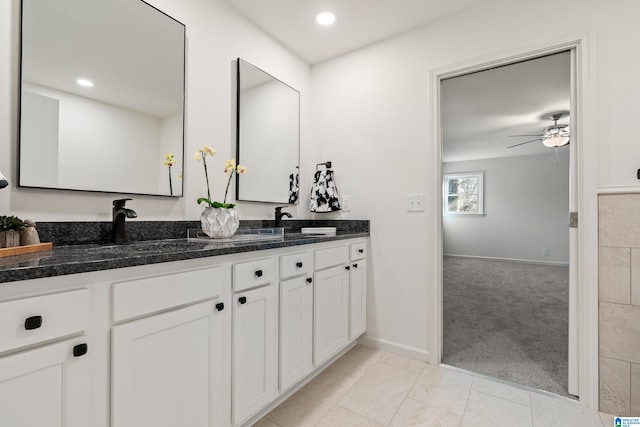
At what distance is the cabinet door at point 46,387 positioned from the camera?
72 cm

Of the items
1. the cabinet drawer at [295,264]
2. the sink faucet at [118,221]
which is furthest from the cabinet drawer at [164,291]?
the sink faucet at [118,221]

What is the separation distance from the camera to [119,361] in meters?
0.92

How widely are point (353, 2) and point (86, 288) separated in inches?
85.0

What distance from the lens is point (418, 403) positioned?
1688 millimetres

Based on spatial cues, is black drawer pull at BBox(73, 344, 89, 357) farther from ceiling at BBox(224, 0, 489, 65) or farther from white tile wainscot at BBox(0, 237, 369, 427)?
ceiling at BBox(224, 0, 489, 65)

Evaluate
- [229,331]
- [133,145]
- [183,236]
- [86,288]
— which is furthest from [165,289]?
A: [133,145]

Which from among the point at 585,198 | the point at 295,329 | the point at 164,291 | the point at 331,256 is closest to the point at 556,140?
the point at 585,198

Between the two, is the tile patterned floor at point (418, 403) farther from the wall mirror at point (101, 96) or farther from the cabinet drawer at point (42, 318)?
the wall mirror at point (101, 96)

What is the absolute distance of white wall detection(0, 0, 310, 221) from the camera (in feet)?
3.92

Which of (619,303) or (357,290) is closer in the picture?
(619,303)

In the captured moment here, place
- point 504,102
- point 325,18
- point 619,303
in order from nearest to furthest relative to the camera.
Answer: point 619,303
point 325,18
point 504,102

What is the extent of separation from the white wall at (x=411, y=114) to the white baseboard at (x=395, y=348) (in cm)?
2

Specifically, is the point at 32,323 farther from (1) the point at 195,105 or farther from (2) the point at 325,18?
(2) the point at 325,18

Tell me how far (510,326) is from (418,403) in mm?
Answer: 1664
